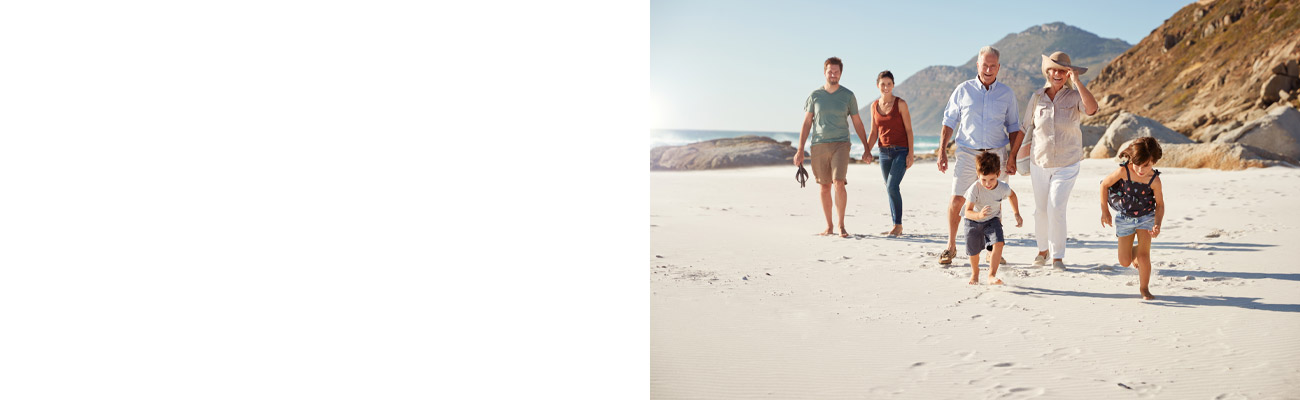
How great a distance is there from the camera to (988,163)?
12.6ft

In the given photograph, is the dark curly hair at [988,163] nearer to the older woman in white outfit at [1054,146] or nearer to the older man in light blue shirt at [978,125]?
the older man in light blue shirt at [978,125]

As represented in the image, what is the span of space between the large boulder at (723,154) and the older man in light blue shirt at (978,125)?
816 cm

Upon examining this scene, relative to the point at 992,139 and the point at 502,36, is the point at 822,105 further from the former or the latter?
the point at 502,36

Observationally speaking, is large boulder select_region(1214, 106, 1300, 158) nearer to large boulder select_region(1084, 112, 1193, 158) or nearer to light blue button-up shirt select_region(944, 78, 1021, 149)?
large boulder select_region(1084, 112, 1193, 158)

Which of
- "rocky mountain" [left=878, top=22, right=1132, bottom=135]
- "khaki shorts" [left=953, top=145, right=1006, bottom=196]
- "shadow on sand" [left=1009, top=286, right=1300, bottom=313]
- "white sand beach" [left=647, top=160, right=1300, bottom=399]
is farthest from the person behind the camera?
"khaki shorts" [left=953, top=145, right=1006, bottom=196]

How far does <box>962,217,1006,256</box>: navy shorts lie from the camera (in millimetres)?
3861

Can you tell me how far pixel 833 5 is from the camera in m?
4.23

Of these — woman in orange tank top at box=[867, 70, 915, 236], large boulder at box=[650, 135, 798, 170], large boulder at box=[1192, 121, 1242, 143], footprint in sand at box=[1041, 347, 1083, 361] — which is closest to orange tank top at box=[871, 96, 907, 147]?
woman in orange tank top at box=[867, 70, 915, 236]

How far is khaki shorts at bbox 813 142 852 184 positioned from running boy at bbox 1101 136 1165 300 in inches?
74.4

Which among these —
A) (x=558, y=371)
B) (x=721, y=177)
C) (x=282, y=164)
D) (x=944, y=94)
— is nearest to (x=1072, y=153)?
(x=944, y=94)

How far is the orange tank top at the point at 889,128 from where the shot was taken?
504cm

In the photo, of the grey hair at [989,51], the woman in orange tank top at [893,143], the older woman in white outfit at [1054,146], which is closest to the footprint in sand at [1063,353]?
the older woman in white outfit at [1054,146]

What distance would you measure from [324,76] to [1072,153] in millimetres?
4955

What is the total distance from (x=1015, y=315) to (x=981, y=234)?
0.59 metres
